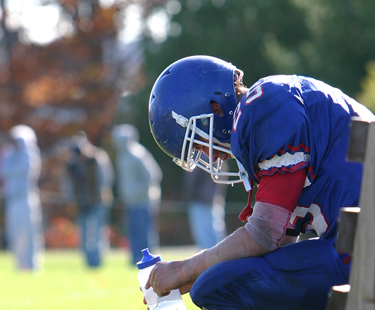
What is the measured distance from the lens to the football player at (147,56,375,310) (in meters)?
2.38

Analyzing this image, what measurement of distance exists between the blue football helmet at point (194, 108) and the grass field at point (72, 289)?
2521 mm

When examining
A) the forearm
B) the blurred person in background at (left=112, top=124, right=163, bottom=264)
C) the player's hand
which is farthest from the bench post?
the blurred person in background at (left=112, top=124, right=163, bottom=264)

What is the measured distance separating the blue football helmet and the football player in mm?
276

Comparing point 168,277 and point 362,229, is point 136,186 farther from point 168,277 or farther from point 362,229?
point 362,229

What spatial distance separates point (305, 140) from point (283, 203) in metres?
0.26

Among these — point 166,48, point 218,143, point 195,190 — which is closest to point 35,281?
point 195,190

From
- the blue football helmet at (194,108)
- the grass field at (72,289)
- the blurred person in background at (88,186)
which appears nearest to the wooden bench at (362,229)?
the blue football helmet at (194,108)

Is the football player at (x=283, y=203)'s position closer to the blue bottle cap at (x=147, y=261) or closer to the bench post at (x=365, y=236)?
the blue bottle cap at (x=147, y=261)

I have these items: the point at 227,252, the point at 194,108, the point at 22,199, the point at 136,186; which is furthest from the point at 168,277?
the point at 136,186

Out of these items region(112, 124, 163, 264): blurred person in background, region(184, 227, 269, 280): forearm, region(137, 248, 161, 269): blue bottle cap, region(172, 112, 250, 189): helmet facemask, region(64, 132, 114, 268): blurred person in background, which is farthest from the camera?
region(64, 132, 114, 268): blurred person in background

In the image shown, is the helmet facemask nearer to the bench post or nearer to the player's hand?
the player's hand

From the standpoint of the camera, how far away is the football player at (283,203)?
2.38 m

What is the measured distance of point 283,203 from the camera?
2357mm

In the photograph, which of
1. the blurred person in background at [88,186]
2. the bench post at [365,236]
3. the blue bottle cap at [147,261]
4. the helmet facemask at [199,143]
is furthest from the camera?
the blurred person in background at [88,186]
